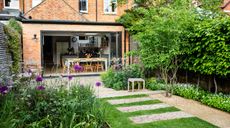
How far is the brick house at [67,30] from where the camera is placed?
14.6m

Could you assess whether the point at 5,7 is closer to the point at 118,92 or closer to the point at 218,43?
the point at 118,92

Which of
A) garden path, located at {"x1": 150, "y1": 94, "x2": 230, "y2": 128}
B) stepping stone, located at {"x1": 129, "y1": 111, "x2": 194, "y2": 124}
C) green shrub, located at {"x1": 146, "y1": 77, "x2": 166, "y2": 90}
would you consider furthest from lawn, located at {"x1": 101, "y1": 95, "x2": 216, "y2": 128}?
green shrub, located at {"x1": 146, "y1": 77, "x2": 166, "y2": 90}

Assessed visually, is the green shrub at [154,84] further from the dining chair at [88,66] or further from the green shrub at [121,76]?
the dining chair at [88,66]

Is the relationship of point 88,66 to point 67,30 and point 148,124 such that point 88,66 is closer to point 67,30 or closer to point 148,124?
point 67,30

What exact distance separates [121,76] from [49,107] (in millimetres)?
6471

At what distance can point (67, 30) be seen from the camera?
15.3m

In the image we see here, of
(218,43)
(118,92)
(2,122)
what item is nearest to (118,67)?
(118,92)

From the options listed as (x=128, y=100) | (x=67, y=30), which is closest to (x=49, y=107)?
(x=128, y=100)

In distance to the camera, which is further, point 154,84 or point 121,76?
point 121,76

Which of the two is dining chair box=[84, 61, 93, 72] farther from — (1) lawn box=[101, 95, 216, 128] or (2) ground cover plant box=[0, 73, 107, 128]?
(2) ground cover plant box=[0, 73, 107, 128]

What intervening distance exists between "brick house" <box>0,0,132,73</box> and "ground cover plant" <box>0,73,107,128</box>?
573 centimetres

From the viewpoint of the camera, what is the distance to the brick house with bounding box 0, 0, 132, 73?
14.6 metres

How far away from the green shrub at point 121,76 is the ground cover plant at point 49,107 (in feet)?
18.3

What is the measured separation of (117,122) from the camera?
588cm
